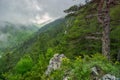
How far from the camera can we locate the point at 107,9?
21047mm

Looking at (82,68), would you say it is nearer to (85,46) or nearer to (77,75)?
(77,75)

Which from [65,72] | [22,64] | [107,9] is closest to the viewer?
[65,72]

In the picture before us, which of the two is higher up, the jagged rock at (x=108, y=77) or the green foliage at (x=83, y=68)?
the green foliage at (x=83, y=68)

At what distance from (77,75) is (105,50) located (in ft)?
19.6

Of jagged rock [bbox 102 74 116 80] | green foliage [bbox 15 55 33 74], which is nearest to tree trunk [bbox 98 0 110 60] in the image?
jagged rock [bbox 102 74 116 80]

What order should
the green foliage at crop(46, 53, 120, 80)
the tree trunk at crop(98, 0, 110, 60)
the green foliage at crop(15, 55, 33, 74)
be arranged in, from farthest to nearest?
the green foliage at crop(15, 55, 33, 74) < the tree trunk at crop(98, 0, 110, 60) < the green foliage at crop(46, 53, 120, 80)

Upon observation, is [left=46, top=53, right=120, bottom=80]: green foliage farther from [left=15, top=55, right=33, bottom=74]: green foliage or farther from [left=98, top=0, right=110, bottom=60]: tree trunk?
[left=15, top=55, right=33, bottom=74]: green foliage

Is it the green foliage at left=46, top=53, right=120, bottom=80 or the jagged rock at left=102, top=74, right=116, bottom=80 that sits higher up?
the green foliage at left=46, top=53, right=120, bottom=80

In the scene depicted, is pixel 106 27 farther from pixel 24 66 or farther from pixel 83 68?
pixel 24 66

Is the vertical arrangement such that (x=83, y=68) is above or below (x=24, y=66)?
above

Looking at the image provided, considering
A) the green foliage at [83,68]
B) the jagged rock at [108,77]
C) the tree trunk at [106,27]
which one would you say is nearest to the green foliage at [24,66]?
the tree trunk at [106,27]

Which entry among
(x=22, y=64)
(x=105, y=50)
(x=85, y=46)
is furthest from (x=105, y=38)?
(x=22, y=64)

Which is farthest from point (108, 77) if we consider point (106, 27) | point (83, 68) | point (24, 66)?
point (24, 66)

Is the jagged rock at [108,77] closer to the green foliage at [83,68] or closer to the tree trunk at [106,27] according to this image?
the green foliage at [83,68]
